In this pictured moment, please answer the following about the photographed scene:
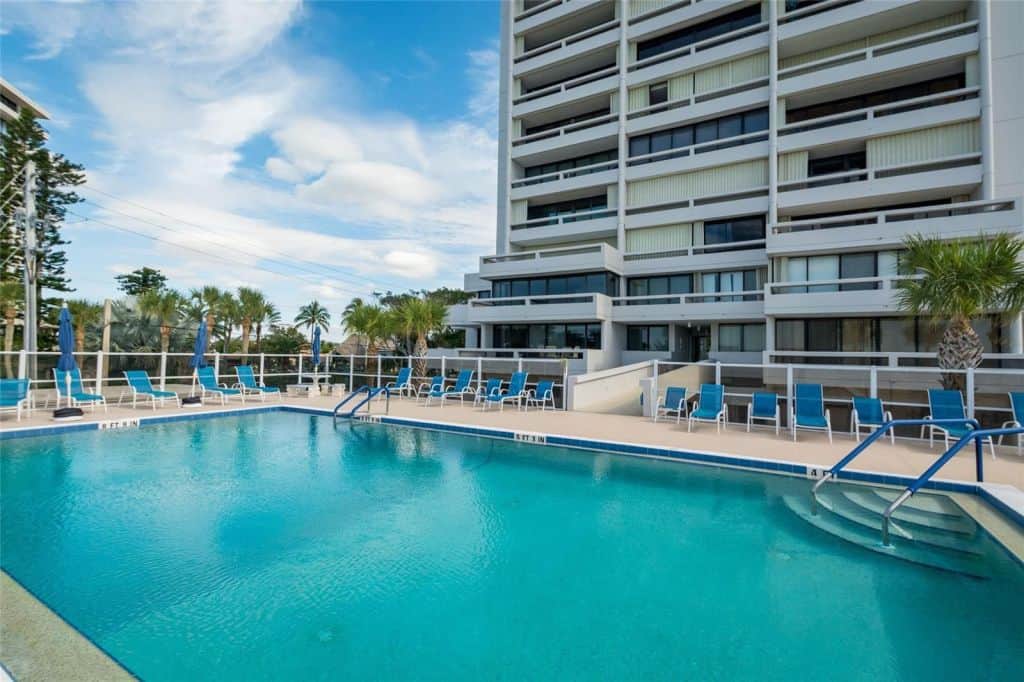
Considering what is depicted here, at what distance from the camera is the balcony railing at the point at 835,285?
54.6ft

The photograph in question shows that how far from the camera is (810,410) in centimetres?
960

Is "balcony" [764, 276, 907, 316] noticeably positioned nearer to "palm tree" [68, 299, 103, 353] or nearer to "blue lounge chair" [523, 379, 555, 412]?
"blue lounge chair" [523, 379, 555, 412]

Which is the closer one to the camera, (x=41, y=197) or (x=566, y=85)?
(x=566, y=85)

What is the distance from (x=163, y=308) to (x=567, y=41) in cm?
2613

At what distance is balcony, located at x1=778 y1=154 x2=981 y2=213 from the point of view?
17859 millimetres

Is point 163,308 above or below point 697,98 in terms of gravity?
below

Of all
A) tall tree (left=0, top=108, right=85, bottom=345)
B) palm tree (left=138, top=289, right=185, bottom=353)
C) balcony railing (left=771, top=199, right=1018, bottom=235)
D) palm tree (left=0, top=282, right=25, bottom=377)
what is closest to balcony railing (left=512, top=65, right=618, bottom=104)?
balcony railing (left=771, top=199, right=1018, bottom=235)

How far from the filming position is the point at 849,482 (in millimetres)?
6930

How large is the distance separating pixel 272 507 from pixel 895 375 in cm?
1212

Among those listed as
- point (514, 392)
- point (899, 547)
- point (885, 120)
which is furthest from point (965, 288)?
point (885, 120)

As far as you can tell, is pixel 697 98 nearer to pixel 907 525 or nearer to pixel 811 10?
pixel 811 10

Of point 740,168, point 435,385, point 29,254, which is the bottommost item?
point 435,385

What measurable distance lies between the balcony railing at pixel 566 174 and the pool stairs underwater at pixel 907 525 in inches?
857

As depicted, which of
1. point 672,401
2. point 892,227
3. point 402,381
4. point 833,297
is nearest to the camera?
point 672,401
